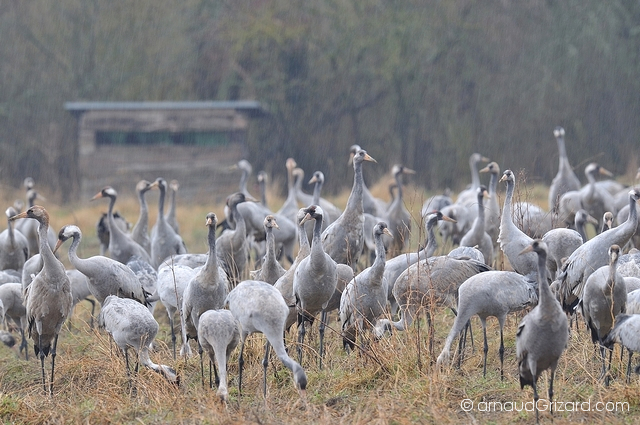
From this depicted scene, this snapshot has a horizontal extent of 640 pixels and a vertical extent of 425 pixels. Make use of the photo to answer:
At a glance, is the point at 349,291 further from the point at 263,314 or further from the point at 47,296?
the point at 47,296

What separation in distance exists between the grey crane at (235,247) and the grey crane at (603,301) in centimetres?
345

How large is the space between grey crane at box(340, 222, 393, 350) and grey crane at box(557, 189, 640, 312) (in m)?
1.19

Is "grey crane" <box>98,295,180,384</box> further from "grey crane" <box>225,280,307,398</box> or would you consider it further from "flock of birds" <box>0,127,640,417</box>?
"grey crane" <box>225,280,307,398</box>

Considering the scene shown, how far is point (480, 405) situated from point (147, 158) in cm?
1251

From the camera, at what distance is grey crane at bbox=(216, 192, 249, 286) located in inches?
315

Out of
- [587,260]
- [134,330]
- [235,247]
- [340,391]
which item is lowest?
[340,391]

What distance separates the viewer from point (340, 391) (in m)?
5.15

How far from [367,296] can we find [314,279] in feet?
1.13

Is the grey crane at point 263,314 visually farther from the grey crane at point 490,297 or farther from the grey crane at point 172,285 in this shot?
the grey crane at point 172,285

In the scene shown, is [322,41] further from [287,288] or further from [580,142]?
[287,288]

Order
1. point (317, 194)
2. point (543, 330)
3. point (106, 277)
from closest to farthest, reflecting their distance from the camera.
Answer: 1. point (543, 330)
2. point (106, 277)
3. point (317, 194)

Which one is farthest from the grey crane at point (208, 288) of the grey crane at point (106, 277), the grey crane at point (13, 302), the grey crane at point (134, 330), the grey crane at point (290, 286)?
the grey crane at point (13, 302)

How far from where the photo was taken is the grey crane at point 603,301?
5.02 metres

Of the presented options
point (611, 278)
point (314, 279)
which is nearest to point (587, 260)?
point (611, 278)
